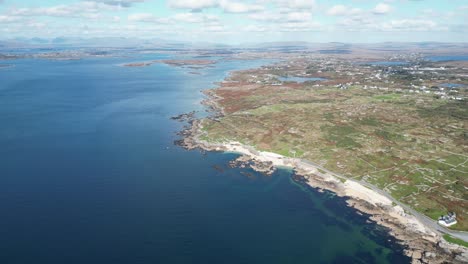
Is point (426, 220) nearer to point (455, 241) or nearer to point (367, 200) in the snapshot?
point (455, 241)

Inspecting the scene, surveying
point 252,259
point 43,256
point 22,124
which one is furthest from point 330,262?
point 22,124

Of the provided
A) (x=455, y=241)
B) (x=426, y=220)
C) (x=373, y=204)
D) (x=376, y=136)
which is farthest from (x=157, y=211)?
(x=376, y=136)

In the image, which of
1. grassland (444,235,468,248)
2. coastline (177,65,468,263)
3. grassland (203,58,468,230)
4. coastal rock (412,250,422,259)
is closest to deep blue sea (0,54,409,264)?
coastal rock (412,250,422,259)

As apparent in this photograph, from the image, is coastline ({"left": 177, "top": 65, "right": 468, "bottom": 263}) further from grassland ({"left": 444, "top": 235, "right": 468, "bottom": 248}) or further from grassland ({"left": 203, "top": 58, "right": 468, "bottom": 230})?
grassland ({"left": 203, "top": 58, "right": 468, "bottom": 230})


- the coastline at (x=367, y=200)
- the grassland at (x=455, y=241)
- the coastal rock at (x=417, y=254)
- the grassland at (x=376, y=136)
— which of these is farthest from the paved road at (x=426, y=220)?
the coastal rock at (x=417, y=254)

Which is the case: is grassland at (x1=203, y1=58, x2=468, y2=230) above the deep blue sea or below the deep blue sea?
above

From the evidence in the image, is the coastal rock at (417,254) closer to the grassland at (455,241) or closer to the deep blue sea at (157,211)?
the deep blue sea at (157,211)

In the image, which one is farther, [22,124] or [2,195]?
[22,124]

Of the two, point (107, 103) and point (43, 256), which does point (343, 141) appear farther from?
point (107, 103)
